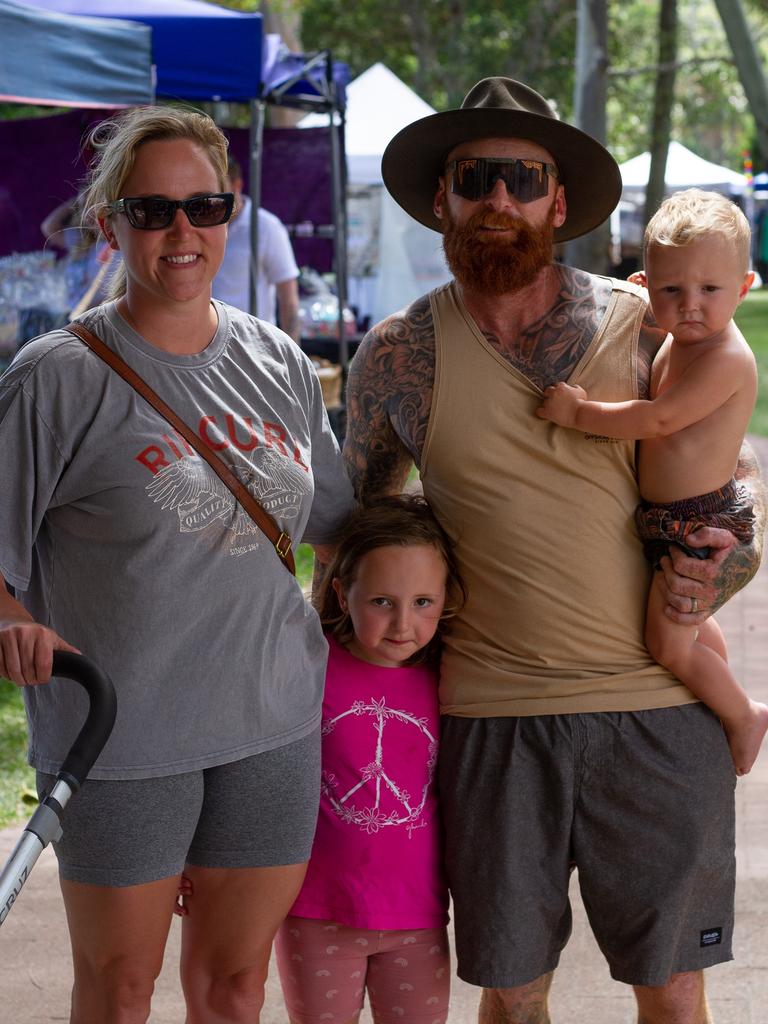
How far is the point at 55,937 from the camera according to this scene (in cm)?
401

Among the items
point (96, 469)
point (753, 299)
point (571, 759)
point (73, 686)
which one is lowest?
point (753, 299)

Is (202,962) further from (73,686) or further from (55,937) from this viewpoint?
(55,937)

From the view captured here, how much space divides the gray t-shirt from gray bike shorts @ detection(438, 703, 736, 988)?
52 centimetres

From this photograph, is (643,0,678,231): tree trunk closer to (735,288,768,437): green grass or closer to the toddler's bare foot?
(735,288,768,437): green grass

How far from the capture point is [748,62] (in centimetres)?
1241

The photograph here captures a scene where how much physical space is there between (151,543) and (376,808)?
2.89 ft

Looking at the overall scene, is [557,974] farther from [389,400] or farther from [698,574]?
[389,400]

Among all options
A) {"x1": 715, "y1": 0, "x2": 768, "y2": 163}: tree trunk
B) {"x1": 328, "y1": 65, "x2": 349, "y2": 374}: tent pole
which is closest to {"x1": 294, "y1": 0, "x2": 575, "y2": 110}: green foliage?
{"x1": 715, "y1": 0, "x2": 768, "y2": 163}: tree trunk

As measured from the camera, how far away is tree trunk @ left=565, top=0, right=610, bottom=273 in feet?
50.1

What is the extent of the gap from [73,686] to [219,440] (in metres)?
0.55

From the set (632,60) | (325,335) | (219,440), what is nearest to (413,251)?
(325,335)

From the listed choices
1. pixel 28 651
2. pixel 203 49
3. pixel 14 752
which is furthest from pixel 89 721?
pixel 203 49

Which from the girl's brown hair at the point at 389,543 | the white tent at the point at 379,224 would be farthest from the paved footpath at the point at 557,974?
the white tent at the point at 379,224

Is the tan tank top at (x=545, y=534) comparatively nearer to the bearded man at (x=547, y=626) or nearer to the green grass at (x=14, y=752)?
the bearded man at (x=547, y=626)
